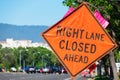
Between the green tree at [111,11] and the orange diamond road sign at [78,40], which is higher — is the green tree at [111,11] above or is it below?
above

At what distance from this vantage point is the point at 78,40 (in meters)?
10.8

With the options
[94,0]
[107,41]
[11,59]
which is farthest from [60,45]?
[11,59]

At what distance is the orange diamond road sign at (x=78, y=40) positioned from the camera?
10852 millimetres

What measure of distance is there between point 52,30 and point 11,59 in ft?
568

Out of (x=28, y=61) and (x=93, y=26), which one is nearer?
(x=93, y=26)

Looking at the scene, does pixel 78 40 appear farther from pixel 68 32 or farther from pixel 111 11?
pixel 111 11

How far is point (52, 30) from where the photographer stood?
1102 centimetres

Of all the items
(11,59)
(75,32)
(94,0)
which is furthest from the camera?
(11,59)

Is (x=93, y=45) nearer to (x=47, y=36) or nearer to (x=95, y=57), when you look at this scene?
(x=95, y=57)

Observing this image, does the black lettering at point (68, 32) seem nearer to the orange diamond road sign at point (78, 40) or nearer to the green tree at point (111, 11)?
the orange diamond road sign at point (78, 40)

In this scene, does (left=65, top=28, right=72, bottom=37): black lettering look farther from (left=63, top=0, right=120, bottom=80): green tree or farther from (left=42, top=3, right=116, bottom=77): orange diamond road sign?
(left=63, top=0, right=120, bottom=80): green tree

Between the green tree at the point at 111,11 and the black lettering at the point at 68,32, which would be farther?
the green tree at the point at 111,11

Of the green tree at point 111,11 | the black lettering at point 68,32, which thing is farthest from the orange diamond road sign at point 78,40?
the green tree at point 111,11

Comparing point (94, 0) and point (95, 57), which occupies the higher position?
point (94, 0)
